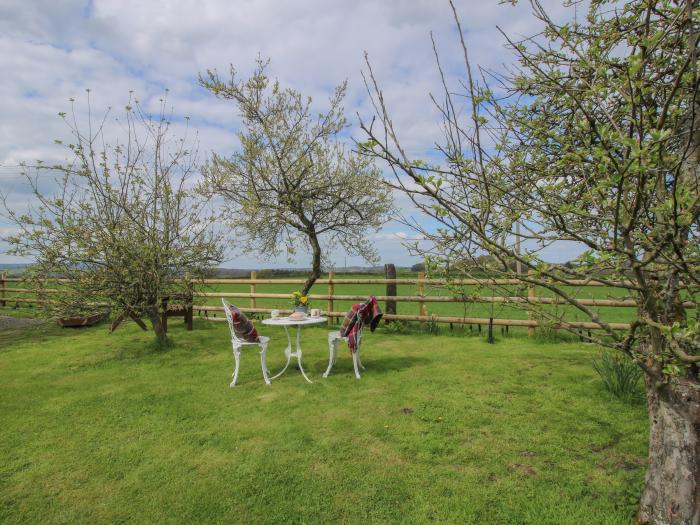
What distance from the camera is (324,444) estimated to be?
362 centimetres

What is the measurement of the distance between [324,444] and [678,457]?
2.50 m

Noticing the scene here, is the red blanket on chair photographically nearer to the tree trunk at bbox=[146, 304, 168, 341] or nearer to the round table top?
the round table top

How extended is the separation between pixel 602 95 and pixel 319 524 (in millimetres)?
2806

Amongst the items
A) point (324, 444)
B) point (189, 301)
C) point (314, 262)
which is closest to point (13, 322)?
point (189, 301)

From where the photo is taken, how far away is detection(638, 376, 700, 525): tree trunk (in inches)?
89.4

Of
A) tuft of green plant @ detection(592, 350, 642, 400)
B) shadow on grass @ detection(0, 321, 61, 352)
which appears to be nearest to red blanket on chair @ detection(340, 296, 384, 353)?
tuft of green plant @ detection(592, 350, 642, 400)

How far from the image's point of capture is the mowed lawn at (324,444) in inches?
109

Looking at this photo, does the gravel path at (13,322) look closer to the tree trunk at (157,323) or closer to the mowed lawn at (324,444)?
the tree trunk at (157,323)

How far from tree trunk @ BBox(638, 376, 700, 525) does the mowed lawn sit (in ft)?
1.19

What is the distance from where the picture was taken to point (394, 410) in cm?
437

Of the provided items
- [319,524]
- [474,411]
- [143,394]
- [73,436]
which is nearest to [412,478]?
[319,524]

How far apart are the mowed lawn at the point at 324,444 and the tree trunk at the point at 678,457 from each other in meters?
0.36

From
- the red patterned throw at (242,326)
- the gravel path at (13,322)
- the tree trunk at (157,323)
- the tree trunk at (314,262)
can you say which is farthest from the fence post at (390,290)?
the gravel path at (13,322)

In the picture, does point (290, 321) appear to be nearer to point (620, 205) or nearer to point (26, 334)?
point (620, 205)
